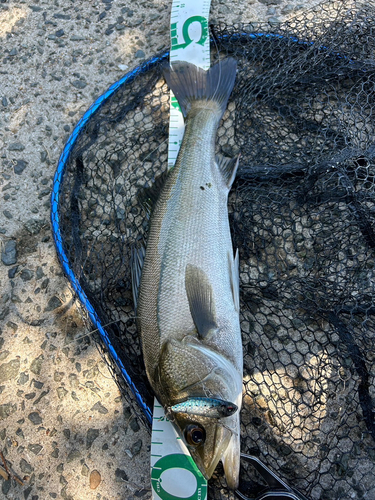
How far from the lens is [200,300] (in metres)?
1.98

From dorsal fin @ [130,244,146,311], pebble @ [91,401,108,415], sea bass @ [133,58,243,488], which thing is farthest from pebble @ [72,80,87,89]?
pebble @ [91,401,108,415]

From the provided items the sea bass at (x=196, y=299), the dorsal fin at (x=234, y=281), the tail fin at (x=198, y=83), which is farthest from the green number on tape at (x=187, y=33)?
the dorsal fin at (x=234, y=281)

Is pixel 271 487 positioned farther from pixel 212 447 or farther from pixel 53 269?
pixel 53 269

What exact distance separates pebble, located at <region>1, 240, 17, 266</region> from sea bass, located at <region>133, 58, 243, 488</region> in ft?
3.68

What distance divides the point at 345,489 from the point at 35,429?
6.20 feet

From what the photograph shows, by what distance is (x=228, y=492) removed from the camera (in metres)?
2.05

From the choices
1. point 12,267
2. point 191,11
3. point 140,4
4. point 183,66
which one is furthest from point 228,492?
→ point 140,4

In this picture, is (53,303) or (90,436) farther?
(53,303)

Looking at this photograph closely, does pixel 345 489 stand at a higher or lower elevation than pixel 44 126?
lower

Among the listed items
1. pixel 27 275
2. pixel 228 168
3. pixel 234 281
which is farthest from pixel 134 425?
pixel 228 168

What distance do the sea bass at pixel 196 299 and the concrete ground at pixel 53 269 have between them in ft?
2.32

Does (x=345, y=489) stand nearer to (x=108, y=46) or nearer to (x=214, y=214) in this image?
(x=214, y=214)

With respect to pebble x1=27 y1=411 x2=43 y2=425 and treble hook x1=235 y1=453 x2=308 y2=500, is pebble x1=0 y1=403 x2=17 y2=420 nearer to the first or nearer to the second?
pebble x1=27 y1=411 x2=43 y2=425

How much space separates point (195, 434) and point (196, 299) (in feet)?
2.11
